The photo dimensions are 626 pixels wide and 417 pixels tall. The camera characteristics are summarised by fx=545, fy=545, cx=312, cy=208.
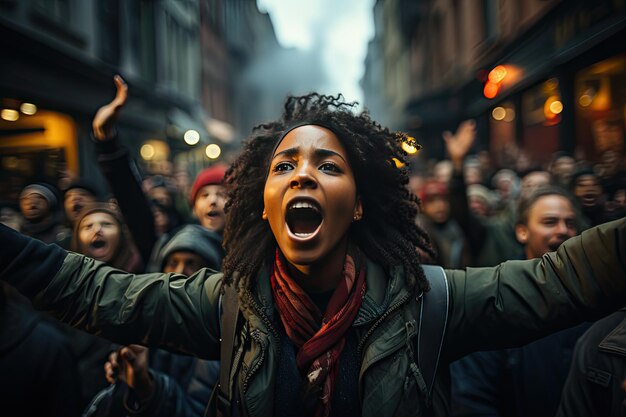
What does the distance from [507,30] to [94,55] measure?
9.24 m

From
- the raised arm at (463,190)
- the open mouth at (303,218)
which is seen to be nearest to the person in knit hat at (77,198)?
the raised arm at (463,190)

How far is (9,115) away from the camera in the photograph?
7191mm

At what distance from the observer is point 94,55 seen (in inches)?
498

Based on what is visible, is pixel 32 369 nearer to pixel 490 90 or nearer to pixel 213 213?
pixel 213 213

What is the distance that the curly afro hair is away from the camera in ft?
7.07

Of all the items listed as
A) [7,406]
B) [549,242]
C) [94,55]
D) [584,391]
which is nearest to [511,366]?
[584,391]

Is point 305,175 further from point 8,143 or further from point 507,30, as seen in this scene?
point 507,30

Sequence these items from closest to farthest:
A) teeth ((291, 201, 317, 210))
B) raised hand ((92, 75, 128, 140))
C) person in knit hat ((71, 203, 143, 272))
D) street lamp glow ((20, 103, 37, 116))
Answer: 1. teeth ((291, 201, 317, 210))
2. raised hand ((92, 75, 128, 140))
3. person in knit hat ((71, 203, 143, 272))
4. street lamp glow ((20, 103, 37, 116))

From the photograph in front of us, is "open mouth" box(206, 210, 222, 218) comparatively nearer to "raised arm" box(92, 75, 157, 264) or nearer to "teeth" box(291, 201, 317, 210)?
"raised arm" box(92, 75, 157, 264)

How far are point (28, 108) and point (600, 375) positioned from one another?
9446 mm

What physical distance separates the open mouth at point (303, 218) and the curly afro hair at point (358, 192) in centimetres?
17

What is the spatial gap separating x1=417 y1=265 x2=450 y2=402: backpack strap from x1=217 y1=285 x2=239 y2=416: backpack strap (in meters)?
0.65

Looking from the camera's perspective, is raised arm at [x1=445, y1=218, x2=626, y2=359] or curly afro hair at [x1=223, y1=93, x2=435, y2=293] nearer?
raised arm at [x1=445, y1=218, x2=626, y2=359]

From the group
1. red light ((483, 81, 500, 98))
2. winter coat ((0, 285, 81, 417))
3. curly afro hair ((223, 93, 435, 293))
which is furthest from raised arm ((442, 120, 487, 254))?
winter coat ((0, 285, 81, 417))
